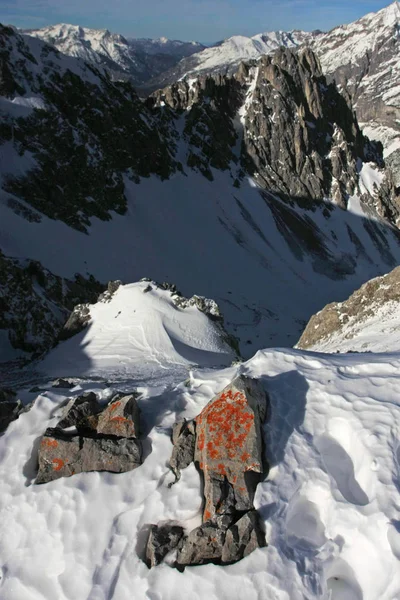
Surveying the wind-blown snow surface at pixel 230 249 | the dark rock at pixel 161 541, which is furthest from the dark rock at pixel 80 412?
the wind-blown snow surface at pixel 230 249

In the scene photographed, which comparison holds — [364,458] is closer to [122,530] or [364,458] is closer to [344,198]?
[122,530]

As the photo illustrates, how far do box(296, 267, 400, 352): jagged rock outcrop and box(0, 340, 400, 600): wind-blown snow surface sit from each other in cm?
769

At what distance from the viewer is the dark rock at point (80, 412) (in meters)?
9.07

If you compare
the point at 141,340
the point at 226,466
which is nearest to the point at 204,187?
the point at 141,340

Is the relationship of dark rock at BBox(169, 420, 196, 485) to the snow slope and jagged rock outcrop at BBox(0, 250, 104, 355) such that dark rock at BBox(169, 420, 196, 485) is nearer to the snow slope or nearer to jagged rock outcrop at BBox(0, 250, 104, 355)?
the snow slope

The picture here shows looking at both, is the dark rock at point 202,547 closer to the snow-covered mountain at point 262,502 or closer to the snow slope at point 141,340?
the snow-covered mountain at point 262,502

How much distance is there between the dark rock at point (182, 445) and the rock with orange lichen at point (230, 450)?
150 millimetres

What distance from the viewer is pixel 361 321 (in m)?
20.0

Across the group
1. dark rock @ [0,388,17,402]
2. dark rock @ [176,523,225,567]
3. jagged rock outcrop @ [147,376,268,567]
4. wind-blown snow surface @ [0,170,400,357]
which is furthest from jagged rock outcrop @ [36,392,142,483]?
wind-blown snow surface @ [0,170,400,357]

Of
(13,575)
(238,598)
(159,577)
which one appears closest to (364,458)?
(238,598)

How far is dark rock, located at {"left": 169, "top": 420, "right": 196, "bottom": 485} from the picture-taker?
26.6 feet

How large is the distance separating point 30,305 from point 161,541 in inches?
1003

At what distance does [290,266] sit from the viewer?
6550cm

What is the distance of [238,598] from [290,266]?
61392 millimetres
